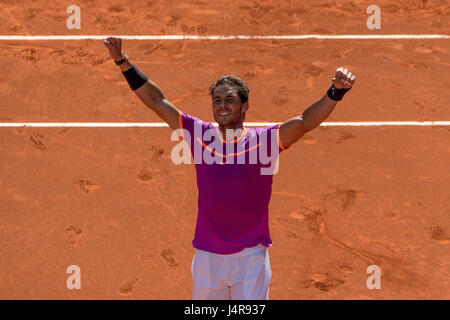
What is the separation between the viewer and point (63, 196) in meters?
8.73

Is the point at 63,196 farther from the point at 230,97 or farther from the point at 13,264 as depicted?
the point at 230,97

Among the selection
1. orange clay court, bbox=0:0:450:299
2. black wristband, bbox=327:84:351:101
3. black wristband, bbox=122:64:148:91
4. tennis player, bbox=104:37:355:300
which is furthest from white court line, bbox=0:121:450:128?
black wristband, bbox=327:84:351:101

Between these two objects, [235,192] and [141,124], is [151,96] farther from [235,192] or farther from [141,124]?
[141,124]

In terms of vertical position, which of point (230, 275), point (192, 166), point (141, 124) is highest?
point (141, 124)

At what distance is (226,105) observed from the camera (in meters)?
4.41

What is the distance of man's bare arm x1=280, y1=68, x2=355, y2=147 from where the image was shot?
4.22m

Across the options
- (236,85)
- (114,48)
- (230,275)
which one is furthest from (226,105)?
(230,275)

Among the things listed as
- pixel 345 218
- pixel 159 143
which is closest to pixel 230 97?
pixel 345 218

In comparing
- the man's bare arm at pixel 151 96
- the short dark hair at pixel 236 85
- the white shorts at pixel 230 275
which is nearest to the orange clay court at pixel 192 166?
the white shorts at pixel 230 275

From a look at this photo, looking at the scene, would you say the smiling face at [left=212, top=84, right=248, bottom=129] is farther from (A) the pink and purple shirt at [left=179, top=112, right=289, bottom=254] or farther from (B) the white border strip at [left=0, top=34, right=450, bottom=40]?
(B) the white border strip at [left=0, top=34, right=450, bottom=40]

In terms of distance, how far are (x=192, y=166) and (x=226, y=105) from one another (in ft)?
16.1

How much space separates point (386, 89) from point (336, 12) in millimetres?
2499

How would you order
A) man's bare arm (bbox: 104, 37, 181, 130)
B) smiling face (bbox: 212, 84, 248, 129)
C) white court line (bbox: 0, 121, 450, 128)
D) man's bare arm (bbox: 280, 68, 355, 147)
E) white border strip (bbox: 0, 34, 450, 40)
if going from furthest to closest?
white border strip (bbox: 0, 34, 450, 40) < white court line (bbox: 0, 121, 450, 128) < man's bare arm (bbox: 104, 37, 181, 130) < smiling face (bbox: 212, 84, 248, 129) < man's bare arm (bbox: 280, 68, 355, 147)

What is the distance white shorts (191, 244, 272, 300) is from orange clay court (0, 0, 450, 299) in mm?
3182
